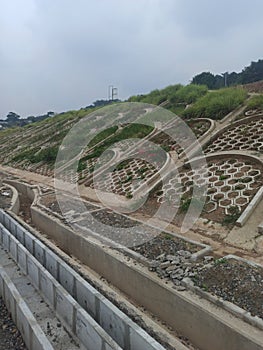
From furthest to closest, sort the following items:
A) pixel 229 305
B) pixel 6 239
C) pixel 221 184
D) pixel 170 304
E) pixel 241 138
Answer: pixel 241 138 < pixel 221 184 < pixel 6 239 < pixel 170 304 < pixel 229 305

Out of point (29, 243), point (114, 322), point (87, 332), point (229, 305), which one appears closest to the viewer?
point (87, 332)

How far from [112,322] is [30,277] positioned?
6.78 feet

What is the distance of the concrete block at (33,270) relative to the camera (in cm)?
517

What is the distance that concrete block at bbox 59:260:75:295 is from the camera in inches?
193

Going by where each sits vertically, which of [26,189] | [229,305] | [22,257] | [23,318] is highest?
[26,189]

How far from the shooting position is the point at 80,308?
13.0 feet

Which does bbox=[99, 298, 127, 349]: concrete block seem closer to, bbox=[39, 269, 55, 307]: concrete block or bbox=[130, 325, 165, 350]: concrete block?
bbox=[130, 325, 165, 350]: concrete block

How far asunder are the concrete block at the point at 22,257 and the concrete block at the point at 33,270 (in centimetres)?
16

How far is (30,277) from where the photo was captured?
545 cm

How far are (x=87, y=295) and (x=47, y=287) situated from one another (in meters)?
0.70

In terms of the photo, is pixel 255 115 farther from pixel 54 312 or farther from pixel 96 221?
pixel 54 312

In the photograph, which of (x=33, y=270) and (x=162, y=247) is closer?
(x=33, y=270)

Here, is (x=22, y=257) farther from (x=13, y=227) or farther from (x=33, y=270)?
(x=13, y=227)

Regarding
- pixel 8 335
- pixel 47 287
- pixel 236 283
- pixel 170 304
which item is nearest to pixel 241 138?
pixel 236 283
